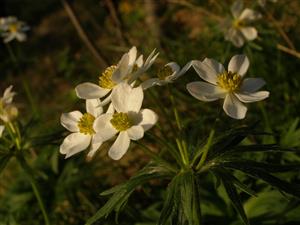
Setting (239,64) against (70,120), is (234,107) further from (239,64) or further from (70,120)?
(70,120)

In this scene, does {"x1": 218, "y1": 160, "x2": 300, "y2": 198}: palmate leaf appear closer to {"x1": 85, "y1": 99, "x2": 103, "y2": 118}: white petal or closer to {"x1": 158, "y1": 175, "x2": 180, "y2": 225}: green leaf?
{"x1": 158, "y1": 175, "x2": 180, "y2": 225}: green leaf

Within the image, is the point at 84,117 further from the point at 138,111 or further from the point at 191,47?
the point at 191,47

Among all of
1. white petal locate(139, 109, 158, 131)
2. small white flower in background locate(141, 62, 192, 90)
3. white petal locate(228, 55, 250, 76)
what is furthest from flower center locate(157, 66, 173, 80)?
white petal locate(228, 55, 250, 76)

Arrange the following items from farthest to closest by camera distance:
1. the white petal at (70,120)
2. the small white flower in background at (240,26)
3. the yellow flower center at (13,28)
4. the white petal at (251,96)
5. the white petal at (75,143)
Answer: the yellow flower center at (13,28) < the small white flower in background at (240,26) < the white petal at (70,120) < the white petal at (75,143) < the white petal at (251,96)

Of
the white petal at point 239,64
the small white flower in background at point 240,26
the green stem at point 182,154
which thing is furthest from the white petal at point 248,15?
the green stem at point 182,154

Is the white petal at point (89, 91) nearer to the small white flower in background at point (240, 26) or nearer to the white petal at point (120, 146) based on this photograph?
the white petal at point (120, 146)

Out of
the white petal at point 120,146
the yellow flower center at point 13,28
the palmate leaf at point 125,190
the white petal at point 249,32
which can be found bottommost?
the palmate leaf at point 125,190

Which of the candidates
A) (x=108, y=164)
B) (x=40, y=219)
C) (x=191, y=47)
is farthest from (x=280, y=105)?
(x=40, y=219)
